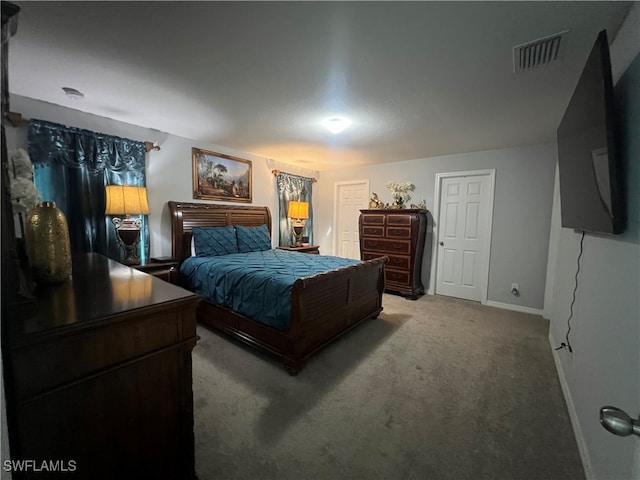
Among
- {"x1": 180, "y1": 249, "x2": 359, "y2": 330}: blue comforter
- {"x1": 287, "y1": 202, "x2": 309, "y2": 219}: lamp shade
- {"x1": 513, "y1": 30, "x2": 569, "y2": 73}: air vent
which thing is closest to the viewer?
{"x1": 513, "y1": 30, "x2": 569, "y2": 73}: air vent

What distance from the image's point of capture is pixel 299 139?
11.5 ft

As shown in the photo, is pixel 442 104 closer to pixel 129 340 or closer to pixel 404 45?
pixel 404 45

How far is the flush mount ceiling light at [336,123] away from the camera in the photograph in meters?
2.73

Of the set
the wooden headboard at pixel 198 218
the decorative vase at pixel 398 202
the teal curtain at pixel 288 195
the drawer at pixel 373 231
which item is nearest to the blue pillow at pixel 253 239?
the wooden headboard at pixel 198 218

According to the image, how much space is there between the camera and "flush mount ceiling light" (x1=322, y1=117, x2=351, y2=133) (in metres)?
2.73

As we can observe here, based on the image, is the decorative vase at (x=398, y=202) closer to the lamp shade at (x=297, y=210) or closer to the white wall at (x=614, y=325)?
the lamp shade at (x=297, y=210)

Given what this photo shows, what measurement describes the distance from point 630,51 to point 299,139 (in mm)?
2893

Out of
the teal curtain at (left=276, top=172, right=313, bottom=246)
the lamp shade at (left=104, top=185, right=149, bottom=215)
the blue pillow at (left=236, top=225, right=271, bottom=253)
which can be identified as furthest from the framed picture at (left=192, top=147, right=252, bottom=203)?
the lamp shade at (left=104, top=185, right=149, bottom=215)

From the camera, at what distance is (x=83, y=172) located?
269cm

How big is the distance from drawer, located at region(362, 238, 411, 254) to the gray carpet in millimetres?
1695

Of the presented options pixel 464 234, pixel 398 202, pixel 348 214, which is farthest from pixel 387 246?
pixel 348 214

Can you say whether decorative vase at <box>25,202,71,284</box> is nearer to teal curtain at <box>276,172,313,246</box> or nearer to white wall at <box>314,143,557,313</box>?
teal curtain at <box>276,172,313,246</box>

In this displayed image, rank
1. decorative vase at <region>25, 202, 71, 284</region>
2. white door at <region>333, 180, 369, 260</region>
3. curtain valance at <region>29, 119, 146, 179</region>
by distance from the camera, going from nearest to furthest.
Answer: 1. decorative vase at <region>25, 202, 71, 284</region>
2. curtain valance at <region>29, 119, 146, 179</region>
3. white door at <region>333, 180, 369, 260</region>

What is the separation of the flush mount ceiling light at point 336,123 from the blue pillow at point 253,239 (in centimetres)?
195
